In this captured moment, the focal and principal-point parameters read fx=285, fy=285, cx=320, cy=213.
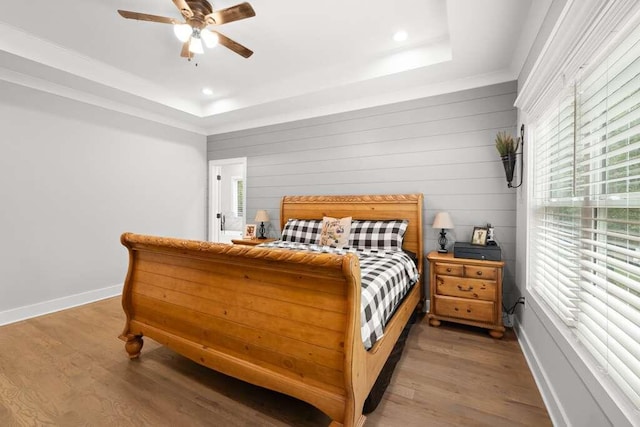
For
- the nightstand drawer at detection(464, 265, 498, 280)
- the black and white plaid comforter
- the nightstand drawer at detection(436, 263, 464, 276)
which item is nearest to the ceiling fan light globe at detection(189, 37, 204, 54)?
the black and white plaid comforter

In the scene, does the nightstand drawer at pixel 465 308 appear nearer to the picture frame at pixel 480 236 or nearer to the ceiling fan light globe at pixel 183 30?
the picture frame at pixel 480 236

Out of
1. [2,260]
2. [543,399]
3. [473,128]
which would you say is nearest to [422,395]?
[543,399]

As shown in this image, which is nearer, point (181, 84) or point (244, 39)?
point (244, 39)

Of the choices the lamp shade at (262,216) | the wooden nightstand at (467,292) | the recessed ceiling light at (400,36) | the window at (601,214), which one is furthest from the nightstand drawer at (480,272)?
the lamp shade at (262,216)

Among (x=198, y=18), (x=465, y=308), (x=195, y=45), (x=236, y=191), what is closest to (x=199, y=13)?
(x=198, y=18)

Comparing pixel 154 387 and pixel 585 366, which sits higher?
pixel 585 366

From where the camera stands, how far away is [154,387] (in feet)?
6.23

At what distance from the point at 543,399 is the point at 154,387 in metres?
2.49

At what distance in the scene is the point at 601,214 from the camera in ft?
4.29

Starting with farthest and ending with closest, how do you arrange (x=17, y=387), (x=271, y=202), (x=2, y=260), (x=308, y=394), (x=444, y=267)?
(x=271, y=202)
(x=2, y=260)
(x=444, y=267)
(x=17, y=387)
(x=308, y=394)

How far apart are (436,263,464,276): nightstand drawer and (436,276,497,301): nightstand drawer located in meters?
0.04

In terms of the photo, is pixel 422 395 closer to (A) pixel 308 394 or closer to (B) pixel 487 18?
(A) pixel 308 394

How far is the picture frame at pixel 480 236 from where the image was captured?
2877mm

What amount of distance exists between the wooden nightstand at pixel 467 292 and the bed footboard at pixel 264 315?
5.32 feet
